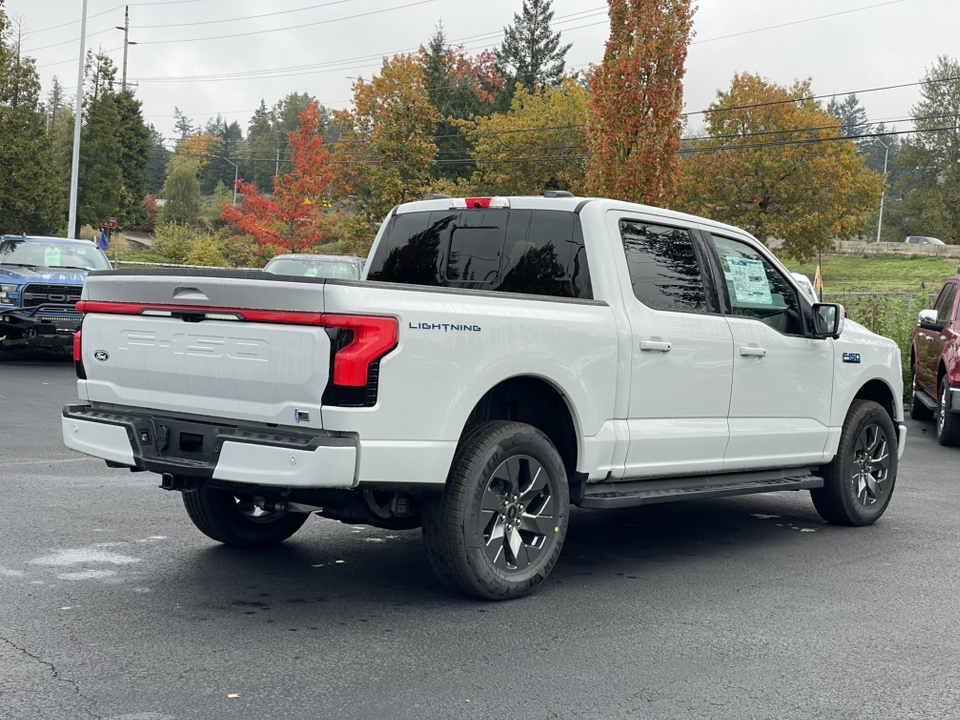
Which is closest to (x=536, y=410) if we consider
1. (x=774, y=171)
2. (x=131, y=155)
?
(x=774, y=171)

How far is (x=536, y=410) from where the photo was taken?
6.18 m

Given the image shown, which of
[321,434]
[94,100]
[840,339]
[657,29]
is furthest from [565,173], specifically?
[321,434]

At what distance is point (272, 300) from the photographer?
505 centimetres

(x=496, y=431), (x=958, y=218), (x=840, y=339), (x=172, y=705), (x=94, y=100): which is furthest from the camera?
(x=958, y=218)

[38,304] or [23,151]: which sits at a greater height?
[23,151]

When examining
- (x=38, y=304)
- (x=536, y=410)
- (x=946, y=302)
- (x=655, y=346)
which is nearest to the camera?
(x=536, y=410)

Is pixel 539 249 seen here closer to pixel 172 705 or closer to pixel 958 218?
pixel 172 705

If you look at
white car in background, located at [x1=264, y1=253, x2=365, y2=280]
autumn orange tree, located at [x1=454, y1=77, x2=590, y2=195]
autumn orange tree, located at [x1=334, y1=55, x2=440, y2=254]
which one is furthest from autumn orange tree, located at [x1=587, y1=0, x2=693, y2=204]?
autumn orange tree, located at [x1=454, y1=77, x2=590, y2=195]

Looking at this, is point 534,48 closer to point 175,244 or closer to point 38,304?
point 175,244

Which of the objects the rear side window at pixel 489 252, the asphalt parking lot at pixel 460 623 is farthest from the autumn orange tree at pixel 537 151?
the asphalt parking lot at pixel 460 623

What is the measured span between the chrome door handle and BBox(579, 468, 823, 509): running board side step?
0.76 meters

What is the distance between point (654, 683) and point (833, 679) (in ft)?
2.43

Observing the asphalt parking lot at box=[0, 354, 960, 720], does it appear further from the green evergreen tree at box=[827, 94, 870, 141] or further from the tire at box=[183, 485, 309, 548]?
the green evergreen tree at box=[827, 94, 870, 141]

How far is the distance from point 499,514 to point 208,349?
1.60 m
